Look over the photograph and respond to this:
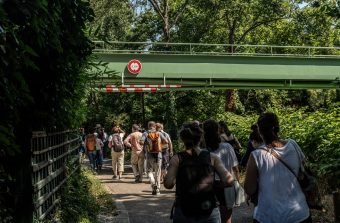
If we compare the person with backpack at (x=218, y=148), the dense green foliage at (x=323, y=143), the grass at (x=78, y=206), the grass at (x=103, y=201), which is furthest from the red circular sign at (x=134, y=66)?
the person with backpack at (x=218, y=148)

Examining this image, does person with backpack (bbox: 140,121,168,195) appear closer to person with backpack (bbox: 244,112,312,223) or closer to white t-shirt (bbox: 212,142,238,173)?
white t-shirt (bbox: 212,142,238,173)

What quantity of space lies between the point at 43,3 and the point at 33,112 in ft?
7.55

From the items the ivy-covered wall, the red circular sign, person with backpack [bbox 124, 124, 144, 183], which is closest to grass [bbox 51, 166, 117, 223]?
the ivy-covered wall

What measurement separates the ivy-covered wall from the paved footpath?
383cm

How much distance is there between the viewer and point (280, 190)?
4.32 metres

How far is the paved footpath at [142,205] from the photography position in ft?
32.6

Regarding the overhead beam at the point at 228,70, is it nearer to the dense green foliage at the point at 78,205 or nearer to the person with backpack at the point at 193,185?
the dense green foliage at the point at 78,205

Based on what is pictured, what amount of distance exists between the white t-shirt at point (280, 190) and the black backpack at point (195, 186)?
0.55 meters

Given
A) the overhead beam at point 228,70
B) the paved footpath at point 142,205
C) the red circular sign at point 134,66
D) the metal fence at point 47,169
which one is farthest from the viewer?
the overhead beam at point 228,70

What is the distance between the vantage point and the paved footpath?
995 cm

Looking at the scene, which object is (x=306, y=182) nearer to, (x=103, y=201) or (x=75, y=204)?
(x=75, y=204)

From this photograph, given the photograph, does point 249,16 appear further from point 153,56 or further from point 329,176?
point 329,176

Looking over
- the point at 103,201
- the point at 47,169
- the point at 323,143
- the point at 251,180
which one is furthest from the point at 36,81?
the point at 323,143

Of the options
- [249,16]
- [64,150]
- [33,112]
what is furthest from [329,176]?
[249,16]
